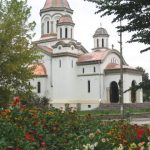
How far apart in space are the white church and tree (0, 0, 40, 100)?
28939 millimetres

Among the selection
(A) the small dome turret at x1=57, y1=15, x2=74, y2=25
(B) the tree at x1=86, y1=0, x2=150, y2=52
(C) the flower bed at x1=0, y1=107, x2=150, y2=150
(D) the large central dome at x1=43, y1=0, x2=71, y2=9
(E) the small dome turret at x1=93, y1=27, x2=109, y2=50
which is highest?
(D) the large central dome at x1=43, y1=0, x2=71, y2=9

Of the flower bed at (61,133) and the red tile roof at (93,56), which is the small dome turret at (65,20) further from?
the flower bed at (61,133)

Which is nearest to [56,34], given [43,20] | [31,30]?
[43,20]

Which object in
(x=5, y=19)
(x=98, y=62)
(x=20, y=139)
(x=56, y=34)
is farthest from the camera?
(x=56, y=34)

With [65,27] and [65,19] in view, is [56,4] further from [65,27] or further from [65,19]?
[65,27]

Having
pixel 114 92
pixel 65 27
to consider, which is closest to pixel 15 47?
pixel 65 27

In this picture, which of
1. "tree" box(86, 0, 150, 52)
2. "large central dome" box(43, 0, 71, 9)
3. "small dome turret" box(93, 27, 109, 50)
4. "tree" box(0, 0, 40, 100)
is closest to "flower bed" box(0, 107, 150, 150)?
"tree" box(86, 0, 150, 52)

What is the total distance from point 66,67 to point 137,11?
45.0 m

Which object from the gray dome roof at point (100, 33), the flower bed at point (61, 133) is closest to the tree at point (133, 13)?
the flower bed at point (61, 133)

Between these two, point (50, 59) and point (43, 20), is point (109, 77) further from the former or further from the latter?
point (43, 20)

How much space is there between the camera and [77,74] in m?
54.3

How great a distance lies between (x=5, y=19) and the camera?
22.4 metres

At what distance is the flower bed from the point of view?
6.68m

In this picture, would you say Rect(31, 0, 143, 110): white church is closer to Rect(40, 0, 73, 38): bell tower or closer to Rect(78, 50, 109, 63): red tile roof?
Rect(78, 50, 109, 63): red tile roof
